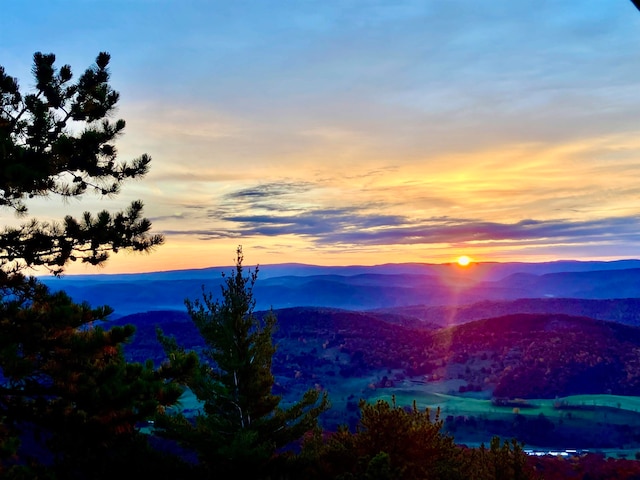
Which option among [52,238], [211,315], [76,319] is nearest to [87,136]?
[52,238]

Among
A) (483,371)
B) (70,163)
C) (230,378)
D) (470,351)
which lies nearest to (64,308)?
(70,163)

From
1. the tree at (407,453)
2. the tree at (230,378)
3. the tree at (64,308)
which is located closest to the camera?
the tree at (64,308)

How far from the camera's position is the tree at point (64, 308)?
9.02 m

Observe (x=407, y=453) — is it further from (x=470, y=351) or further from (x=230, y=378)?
(x=470, y=351)

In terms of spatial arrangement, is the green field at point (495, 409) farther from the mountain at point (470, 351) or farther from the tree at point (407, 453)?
the tree at point (407, 453)

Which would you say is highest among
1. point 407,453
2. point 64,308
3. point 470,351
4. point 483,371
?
point 64,308

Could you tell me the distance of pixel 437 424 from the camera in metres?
17.9

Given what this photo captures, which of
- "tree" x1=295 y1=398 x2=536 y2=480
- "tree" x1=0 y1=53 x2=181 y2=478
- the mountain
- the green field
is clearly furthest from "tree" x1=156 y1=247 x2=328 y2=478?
the mountain

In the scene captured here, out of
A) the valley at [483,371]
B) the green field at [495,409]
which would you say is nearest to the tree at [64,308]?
the green field at [495,409]

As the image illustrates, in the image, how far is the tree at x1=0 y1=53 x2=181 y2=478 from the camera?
902 centimetres

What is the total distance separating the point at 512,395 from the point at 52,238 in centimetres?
14955

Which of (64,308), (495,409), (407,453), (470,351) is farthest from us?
(470,351)

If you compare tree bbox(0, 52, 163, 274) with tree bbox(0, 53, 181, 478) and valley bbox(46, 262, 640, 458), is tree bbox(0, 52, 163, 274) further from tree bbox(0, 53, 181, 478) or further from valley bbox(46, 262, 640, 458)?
valley bbox(46, 262, 640, 458)

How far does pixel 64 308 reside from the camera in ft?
28.8
